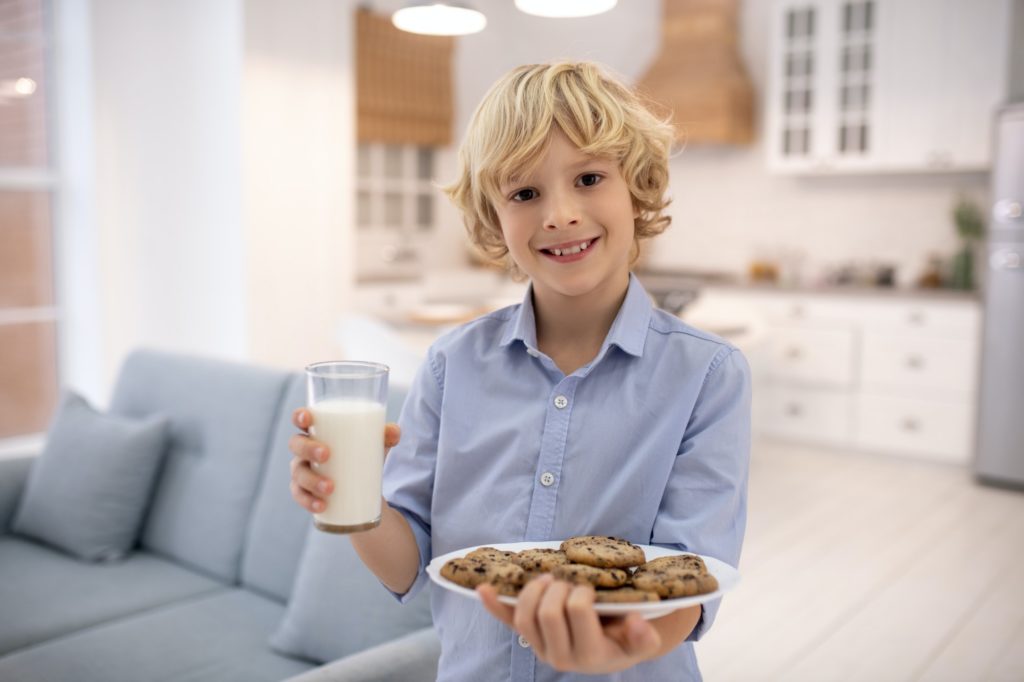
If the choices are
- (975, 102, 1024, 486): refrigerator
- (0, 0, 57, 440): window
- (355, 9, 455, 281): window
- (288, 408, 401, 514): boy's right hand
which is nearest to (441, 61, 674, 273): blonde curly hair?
(288, 408, 401, 514): boy's right hand

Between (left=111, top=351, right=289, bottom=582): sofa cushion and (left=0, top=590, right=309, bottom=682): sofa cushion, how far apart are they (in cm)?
24

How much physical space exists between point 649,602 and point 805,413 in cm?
436

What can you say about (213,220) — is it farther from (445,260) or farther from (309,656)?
(309,656)

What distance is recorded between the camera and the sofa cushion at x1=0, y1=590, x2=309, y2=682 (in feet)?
5.49

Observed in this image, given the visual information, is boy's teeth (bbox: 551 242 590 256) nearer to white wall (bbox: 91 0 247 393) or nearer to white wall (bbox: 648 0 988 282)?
white wall (bbox: 91 0 247 393)

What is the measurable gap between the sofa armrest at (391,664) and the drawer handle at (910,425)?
375 centimetres

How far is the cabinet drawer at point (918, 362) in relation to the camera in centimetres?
437

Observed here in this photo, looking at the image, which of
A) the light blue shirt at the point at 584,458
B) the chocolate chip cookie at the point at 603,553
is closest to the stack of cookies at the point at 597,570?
the chocolate chip cookie at the point at 603,553

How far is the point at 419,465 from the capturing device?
3.75 feet

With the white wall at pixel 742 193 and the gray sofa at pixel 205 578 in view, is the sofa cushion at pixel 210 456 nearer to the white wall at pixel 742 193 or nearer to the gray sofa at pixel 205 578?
the gray sofa at pixel 205 578

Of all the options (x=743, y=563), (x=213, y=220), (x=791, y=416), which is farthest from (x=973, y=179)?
(x=213, y=220)

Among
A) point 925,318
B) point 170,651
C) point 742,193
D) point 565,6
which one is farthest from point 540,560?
point 742,193

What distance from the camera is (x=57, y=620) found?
1912 mm

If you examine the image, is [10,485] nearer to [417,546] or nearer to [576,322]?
[417,546]
